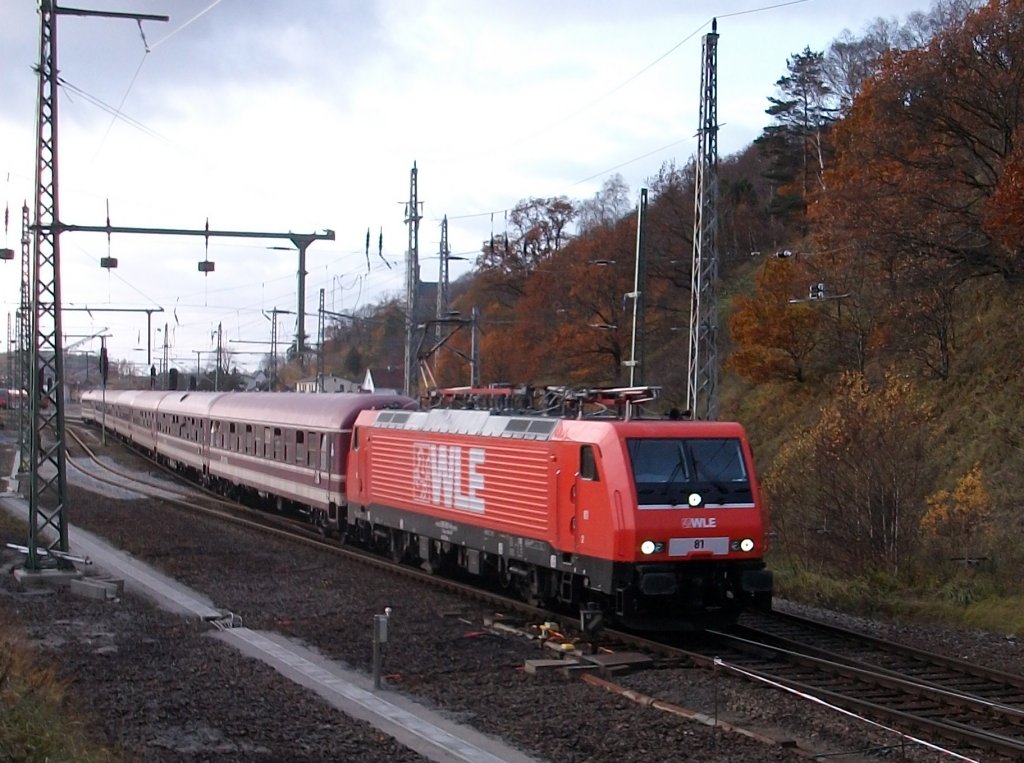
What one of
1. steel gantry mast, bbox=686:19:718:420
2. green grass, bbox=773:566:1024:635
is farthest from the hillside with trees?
steel gantry mast, bbox=686:19:718:420

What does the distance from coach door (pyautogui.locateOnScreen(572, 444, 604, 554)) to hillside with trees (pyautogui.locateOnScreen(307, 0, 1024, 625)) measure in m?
5.07

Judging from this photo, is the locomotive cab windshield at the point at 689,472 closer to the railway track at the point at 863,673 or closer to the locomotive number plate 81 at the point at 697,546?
the locomotive number plate 81 at the point at 697,546

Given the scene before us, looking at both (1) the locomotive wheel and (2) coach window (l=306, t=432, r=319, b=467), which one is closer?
(1) the locomotive wheel

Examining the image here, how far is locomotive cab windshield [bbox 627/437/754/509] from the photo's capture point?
Result: 1366 centimetres

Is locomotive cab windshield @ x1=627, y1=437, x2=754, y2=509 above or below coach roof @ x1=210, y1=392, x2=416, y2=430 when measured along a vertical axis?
below

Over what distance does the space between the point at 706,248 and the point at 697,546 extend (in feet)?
33.8

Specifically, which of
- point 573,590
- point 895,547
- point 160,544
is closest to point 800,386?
point 895,547

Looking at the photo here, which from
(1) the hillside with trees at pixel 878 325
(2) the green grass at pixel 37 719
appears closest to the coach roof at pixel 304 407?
(1) the hillside with trees at pixel 878 325

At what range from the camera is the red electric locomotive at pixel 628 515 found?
44.2ft

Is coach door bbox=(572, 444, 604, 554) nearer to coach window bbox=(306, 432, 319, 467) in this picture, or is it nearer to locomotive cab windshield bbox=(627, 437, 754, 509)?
locomotive cab windshield bbox=(627, 437, 754, 509)

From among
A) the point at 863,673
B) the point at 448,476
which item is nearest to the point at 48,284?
the point at 448,476

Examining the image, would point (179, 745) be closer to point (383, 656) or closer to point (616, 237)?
point (383, 656)

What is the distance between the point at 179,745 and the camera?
916cm

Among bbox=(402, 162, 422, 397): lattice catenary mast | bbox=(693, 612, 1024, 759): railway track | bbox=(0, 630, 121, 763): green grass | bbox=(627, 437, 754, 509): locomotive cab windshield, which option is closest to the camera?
bbox=(0, 630, 121, 763): green grass
